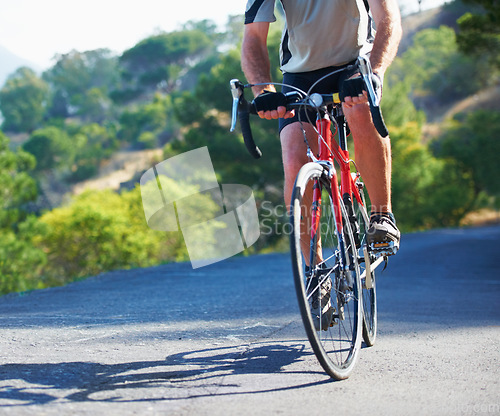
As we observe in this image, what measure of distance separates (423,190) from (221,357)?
40319mm

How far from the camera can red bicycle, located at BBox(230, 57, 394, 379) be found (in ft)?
8.63

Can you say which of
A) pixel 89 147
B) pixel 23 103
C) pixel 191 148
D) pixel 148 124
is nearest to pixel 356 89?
pixel 191 148

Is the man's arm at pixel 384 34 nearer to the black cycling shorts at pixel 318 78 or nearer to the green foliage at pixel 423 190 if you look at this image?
the black cycling shorts at pixel 318 78

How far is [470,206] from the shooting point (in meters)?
43.1

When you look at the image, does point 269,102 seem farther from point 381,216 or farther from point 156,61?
point 156,61

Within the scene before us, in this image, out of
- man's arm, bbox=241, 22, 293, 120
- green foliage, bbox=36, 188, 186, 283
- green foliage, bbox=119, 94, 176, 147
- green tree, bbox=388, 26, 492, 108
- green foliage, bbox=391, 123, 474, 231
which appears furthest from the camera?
green foliage, bbox=119, 94, 176, 147

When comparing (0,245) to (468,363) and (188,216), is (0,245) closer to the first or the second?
(188,216)

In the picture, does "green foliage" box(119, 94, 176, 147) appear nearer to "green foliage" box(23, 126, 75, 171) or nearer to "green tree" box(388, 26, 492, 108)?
"green foliage" box(23, 126, 75, 171)

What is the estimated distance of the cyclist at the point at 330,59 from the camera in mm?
3088

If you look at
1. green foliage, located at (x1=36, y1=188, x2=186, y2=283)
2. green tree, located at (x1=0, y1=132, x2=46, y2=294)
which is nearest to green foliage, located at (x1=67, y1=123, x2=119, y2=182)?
green foliage, located at (x1=36, y1=188, x2=186, y2=283)

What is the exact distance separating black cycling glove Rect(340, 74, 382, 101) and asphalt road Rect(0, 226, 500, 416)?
1158 millimetres

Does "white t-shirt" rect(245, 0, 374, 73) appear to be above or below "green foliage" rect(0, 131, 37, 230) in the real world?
above

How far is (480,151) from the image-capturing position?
43.1 metres

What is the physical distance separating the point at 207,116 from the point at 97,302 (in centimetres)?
2574
